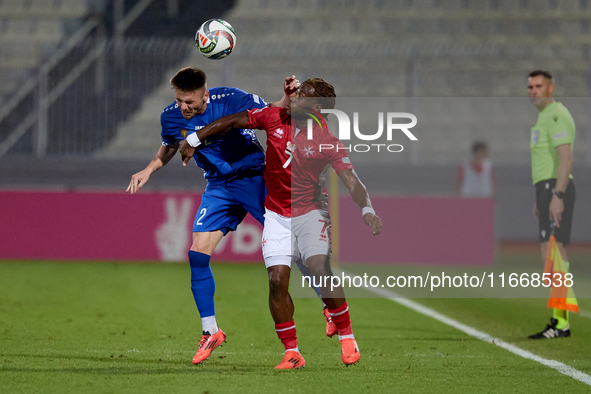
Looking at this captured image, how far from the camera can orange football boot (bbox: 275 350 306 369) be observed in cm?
464

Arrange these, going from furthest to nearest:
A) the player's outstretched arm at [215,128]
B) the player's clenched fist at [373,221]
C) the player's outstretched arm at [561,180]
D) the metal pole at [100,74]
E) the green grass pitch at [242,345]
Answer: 1. the metal pole at [100,74]
2. the player's outstretched arm at [561,180]
3. the player's outstretched arm at [215,128]
4. the player's clenched fist at [373,221]
5. the green grass pitch at [242,345]

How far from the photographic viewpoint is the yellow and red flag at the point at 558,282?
6.13 metres

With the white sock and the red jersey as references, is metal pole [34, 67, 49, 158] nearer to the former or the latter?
the white sock

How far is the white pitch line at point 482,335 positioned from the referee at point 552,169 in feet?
1.37

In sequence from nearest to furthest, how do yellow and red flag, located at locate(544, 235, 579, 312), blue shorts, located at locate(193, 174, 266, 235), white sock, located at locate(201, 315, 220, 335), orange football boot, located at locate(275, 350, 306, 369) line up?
orange football boot, located at locate(275, 350, 306, 369), white sock, located at locate(201, 315, 220, 335), blue shorts, located at locate(193, 174, 266, 235), yellow and red flag, located at locate(544, 235, 579, 312)

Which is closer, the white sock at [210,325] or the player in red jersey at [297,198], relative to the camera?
the player in red jersey at [297,198]

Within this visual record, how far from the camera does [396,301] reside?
838cm

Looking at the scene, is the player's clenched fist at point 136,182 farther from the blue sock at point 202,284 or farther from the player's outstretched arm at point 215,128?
the blue sock at point 202,284

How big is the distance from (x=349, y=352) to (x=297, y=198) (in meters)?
0.95

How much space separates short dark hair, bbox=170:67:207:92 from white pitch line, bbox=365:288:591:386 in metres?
2.75

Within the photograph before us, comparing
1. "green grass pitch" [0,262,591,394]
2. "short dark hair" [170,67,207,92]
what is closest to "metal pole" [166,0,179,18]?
"green grass pitch" [0,262,591,394]

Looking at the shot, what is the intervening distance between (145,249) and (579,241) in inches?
341

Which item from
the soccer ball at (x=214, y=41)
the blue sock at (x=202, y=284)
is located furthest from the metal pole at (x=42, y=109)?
the blue sock at (x=202, y=284)

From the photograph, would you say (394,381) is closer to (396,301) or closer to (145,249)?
(396,301)
